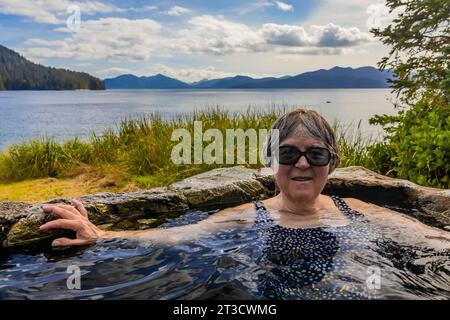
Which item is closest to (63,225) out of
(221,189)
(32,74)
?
(221,189)

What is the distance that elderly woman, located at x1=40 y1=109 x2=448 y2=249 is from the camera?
2.84 m

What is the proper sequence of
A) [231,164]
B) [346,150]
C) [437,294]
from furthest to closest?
[346,150]
[231,164]
[437,294]

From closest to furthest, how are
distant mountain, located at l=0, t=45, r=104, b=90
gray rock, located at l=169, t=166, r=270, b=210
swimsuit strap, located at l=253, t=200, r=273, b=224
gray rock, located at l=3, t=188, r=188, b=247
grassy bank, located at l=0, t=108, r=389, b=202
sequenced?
gray rock, located at l=3, t=188, r=188, b=247, swimsuit strap, located at l=253, t=200, r=273, b=224, gray rock, located at l=169, t=166, r=270, b=210, grassy bank, located at l=0, t=108, r=389, b=202, distant mountain, located at l=0, t=45, r=104, b=90

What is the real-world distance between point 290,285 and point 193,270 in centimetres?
64

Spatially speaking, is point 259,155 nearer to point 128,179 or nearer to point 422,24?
point 128,179

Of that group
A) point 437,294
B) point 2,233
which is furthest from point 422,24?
point 2,233

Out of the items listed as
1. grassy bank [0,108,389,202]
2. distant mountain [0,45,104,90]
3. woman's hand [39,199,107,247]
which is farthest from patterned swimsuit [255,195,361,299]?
distant mountain [0,45,104,90]

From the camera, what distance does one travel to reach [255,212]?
338cm

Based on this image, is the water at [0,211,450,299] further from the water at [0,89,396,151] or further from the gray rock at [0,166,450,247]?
the water at [0,89,396,151]

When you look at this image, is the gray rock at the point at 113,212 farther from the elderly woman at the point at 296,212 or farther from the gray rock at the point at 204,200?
the elderly woman at the point at 296,212

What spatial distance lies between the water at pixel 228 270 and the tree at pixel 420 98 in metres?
A: 2.63

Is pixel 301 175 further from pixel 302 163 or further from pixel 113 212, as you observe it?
pixel 113 212

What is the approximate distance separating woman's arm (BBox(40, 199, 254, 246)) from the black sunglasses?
27.8 inches

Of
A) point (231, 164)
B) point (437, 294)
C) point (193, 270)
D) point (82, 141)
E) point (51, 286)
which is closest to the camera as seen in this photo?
point (437, 294)
